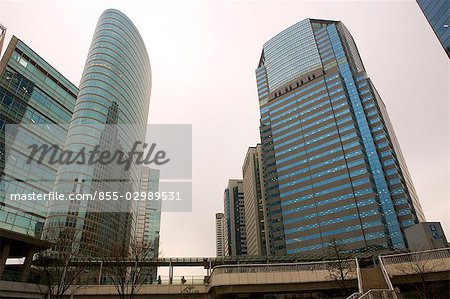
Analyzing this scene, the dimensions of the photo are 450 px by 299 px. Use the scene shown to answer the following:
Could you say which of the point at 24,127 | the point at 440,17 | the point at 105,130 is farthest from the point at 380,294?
the point at 105,130

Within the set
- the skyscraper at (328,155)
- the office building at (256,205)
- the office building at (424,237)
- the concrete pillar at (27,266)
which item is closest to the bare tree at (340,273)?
the office building at (424,237)

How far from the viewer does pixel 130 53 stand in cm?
11606

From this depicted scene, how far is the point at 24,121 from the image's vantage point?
59781 millimetres

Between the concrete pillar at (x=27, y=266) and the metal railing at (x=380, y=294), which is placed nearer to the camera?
the metal railing at (x=380, y=294)

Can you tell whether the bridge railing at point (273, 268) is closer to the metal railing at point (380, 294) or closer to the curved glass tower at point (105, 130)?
the metal railing at point (380, 294)

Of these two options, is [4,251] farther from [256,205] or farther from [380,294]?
[256,205]

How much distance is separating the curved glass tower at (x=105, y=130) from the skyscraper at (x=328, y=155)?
61393mm

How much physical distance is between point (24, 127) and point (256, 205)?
121 meters

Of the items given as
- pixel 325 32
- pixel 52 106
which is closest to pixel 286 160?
pixel 325 32

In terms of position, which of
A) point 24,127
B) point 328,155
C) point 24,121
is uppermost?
point 328,155

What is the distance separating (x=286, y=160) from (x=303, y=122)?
18497 millimetres

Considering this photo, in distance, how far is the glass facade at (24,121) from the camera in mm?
54281

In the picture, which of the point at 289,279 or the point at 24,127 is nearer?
the point at 289,279

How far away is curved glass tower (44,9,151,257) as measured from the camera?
8550 centimetres
